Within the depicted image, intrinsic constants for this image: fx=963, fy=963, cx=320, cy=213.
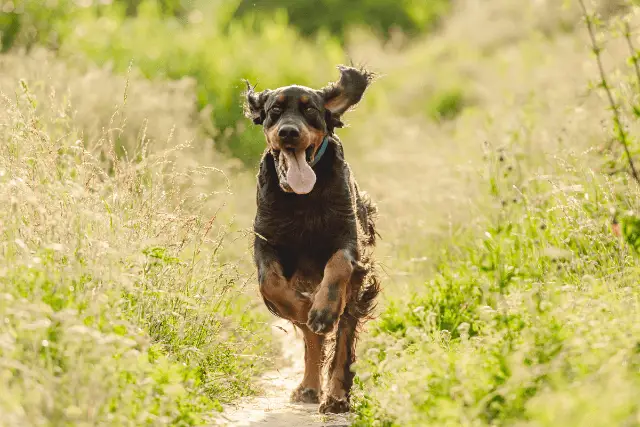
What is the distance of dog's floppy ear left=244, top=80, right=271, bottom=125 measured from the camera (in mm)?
5395

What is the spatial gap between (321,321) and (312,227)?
27.2 inches

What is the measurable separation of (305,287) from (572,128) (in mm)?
3138

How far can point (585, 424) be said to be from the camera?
242 centimetres

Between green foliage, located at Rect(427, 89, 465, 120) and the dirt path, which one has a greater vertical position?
green foliage, located at Rect(427, 89, 465, 120)

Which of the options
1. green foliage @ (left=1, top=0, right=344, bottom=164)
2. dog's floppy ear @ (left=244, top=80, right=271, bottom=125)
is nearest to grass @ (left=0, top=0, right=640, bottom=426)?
A: dog's floppy ear @ (left=244, top=80, right=271, bottom=125)

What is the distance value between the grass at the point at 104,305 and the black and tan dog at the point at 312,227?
1.18 ft

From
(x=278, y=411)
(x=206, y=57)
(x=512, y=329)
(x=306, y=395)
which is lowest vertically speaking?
(x=278, y=411)

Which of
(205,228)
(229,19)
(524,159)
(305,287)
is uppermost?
(229,19)

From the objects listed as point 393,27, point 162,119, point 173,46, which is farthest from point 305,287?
point 393,27

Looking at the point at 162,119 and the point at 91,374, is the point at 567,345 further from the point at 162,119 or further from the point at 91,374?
the point at 162,119

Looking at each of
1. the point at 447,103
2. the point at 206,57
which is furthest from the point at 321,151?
the point at 447,103

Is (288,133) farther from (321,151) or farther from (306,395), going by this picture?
(306,395)

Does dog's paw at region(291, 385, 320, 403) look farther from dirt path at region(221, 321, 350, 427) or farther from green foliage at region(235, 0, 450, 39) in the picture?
green foliage at region(235, 0, 450, 39)

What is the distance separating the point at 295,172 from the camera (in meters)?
4.84
